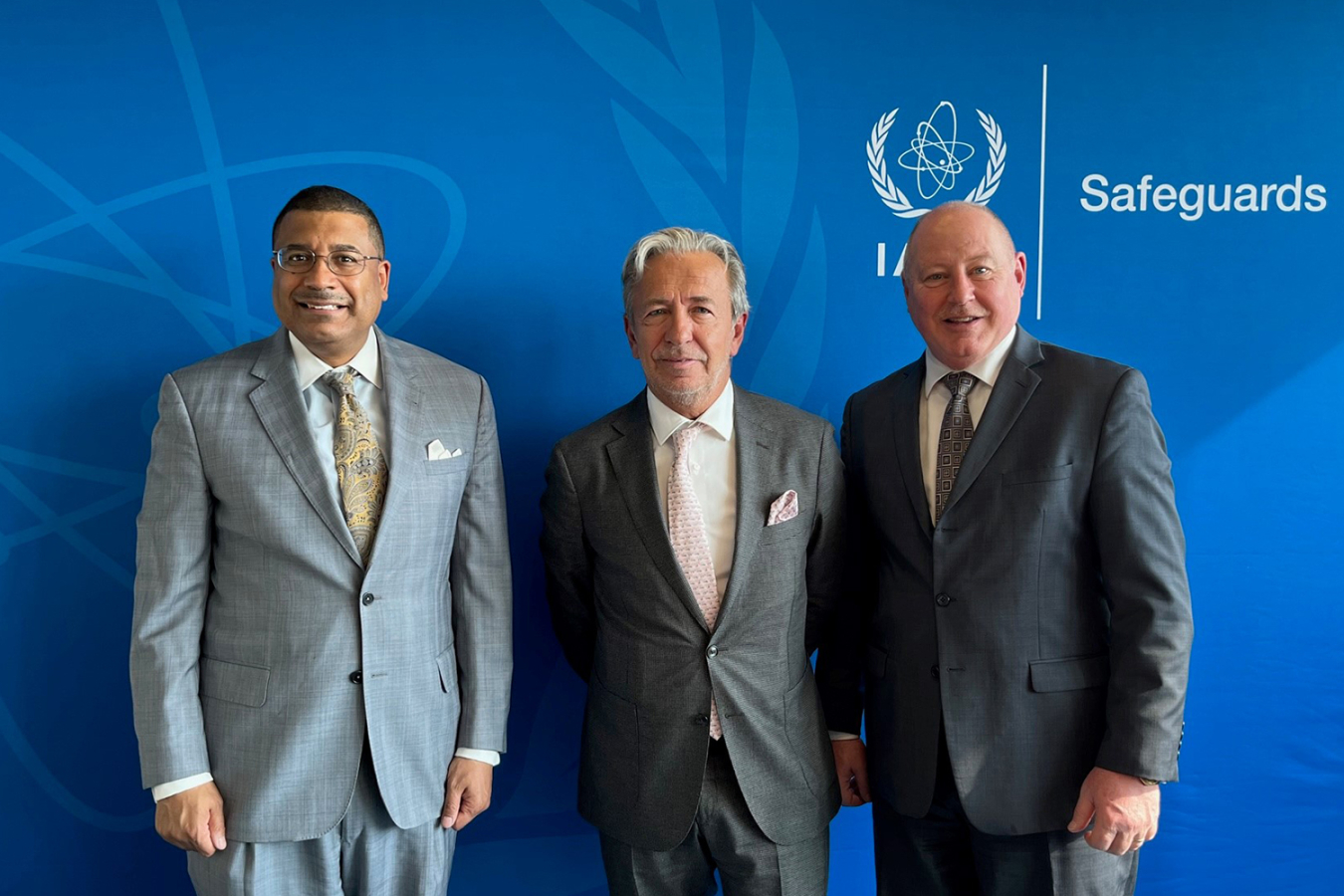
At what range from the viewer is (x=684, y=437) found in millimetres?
2227

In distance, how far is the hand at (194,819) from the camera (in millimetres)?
1989

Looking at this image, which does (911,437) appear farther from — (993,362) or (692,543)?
(692,543)

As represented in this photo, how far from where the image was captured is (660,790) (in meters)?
2.11

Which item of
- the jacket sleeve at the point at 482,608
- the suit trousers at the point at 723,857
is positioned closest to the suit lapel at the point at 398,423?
the jacket sleeve at the point at 482,608

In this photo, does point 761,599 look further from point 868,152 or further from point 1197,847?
point 1197,847

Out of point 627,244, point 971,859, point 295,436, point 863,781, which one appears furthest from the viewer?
point 627,244

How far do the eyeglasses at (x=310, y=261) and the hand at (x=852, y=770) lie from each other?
1596mm

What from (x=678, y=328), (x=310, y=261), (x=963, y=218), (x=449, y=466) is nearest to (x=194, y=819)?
(x=449, y=466)

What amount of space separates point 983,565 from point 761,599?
1.57 ft

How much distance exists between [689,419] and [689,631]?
48cm

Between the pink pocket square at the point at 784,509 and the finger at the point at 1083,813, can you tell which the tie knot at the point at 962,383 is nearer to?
the pink pocket square at the point at 784,509

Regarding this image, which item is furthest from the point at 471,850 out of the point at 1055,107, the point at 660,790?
the point at 1055,107

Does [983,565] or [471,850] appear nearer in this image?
[983,565]

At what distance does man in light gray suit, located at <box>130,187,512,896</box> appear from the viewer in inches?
79.4
